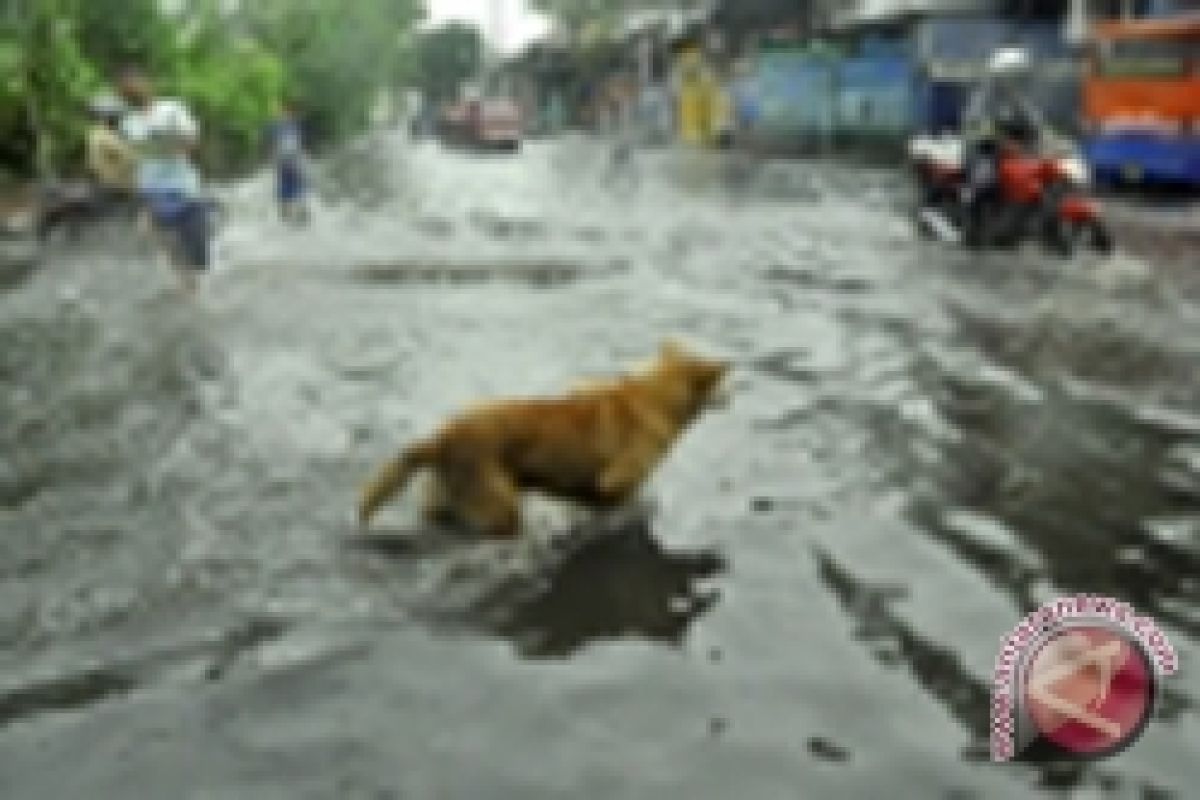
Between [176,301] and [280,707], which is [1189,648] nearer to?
[280,707]

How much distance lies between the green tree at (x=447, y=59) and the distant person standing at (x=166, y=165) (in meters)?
79.0

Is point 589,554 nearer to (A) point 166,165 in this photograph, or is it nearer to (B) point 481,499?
(B) point 481,499

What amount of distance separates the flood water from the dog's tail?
0.23 meters

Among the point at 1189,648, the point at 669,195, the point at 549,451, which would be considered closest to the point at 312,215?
the point at 669,195

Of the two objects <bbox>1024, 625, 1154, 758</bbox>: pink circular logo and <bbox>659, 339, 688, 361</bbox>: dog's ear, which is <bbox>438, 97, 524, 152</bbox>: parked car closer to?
<bbox>659, 339, 688, 361</bbox>: dog's ear

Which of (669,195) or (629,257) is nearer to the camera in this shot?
(629,257)

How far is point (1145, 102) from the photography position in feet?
65.5

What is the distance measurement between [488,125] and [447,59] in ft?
146

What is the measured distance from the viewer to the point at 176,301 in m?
12.2

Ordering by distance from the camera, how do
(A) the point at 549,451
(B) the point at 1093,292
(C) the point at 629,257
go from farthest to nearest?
(C) the point at 629,257
(B) the point at 1093,292
(A) the point at 549,451

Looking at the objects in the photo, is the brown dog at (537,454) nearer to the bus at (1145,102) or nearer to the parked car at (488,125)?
the bus at (1145,102)

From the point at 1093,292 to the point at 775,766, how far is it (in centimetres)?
918

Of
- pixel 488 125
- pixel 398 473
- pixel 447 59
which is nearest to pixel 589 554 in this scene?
pixel 398 473

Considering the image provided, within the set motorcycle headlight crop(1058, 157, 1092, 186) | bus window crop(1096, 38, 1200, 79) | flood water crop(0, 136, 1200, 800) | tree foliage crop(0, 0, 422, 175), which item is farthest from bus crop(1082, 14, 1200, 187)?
tree foliage crop(0, 0, 422, 175)
